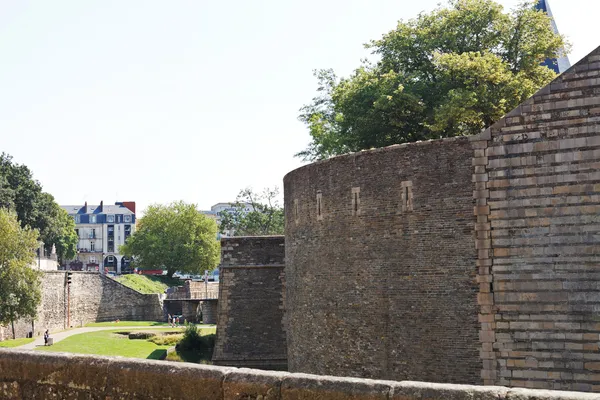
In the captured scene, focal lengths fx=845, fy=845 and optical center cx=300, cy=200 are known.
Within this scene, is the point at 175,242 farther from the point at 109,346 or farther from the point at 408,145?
the point at 408,145

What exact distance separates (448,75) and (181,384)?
2571 cm

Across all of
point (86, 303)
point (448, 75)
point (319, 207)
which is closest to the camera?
point (319, 207)

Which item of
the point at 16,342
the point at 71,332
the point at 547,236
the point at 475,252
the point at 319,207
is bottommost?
the point at 16,342

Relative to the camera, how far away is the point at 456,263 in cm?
1600

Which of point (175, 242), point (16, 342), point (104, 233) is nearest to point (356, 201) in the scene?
point (16, 342)

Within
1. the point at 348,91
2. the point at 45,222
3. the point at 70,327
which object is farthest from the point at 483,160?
the point at 45,222

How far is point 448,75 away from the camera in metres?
30.4

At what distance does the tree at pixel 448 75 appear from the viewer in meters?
29.5

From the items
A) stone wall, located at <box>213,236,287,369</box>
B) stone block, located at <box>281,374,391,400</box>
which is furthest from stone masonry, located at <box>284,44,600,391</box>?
stone wall, located at <box>213,236,287,369</box>

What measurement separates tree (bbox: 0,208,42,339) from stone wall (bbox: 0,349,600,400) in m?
33.2

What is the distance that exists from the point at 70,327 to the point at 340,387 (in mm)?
49569

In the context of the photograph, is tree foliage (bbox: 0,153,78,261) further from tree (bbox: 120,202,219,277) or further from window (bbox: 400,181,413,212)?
window (bbox: 400,181,413,212)

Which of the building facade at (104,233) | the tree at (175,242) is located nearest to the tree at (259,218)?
the tree at (175,242)

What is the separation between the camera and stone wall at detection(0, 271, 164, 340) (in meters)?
48.2
